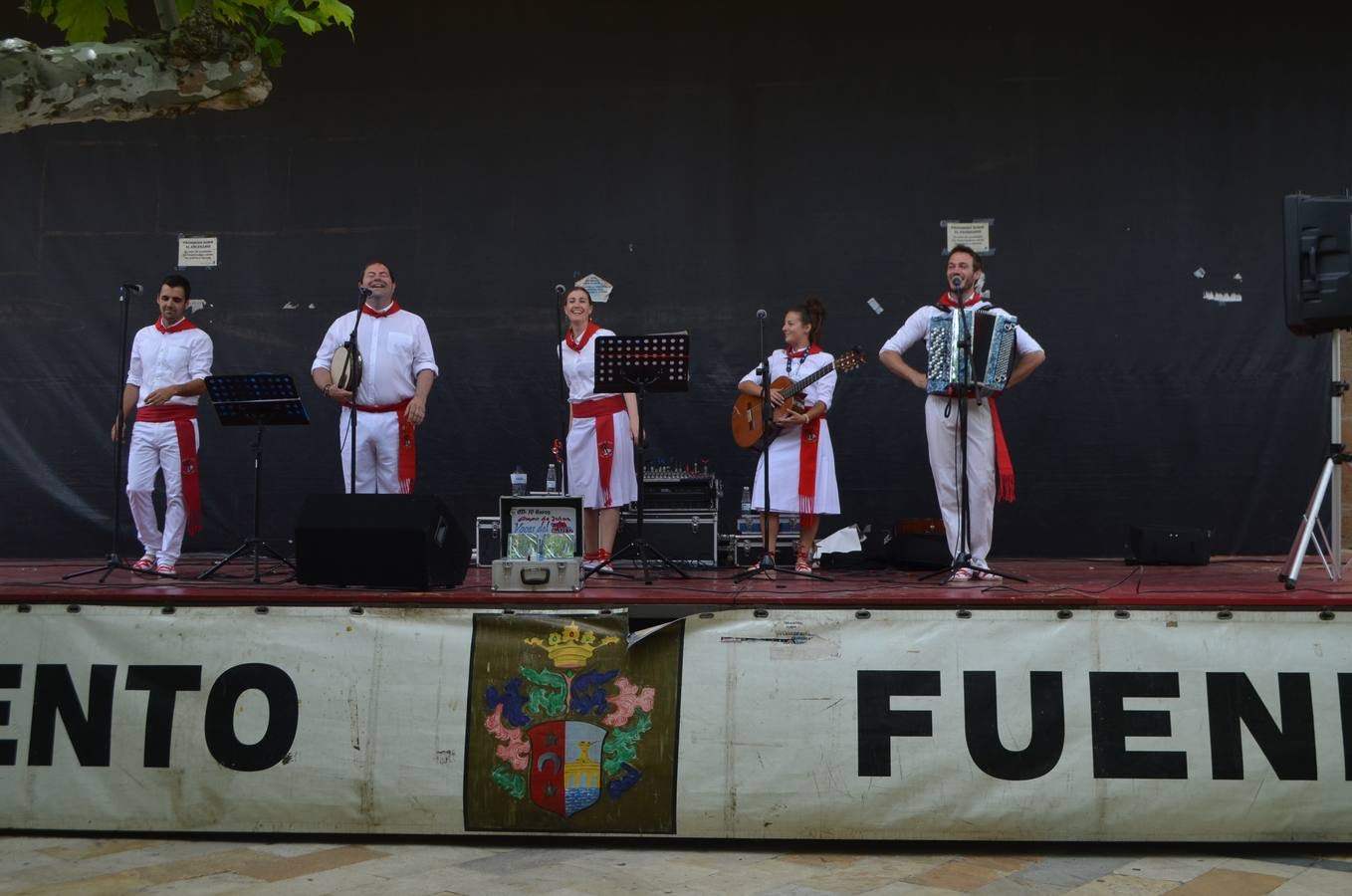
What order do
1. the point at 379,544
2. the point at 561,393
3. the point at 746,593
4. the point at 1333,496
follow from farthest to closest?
1. the point at 561,393
2. the point at 1333,496
3. the point at 379,544
4. the point at 746,593

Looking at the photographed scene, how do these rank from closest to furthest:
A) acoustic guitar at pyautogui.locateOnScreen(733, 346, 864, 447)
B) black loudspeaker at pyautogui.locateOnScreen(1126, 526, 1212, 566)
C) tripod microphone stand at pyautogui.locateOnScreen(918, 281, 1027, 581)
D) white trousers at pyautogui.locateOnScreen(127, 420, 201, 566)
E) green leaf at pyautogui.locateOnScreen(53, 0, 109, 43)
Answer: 1. green leaf at pyautogui.locateOnScreen(53, 0, 109, 43)
2. tripod microphone stand at pyautogui.locateOnScreen(918, 281, 1027, 581)
3. acoustic guitar at pyautogui.locateOnScreen(733, 346, 864, 447)
4. white trousers at pyautogui.locateOnScreen(127, 420, 201, 566)
5. black loudspeaker at pyautogui.locateOnScreen(1126, 526, 1212, 566)

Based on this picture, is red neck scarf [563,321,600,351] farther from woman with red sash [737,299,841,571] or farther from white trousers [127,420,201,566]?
white trousers [127,420,201,566]

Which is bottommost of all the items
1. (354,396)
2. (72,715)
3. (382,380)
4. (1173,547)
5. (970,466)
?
(72,715)

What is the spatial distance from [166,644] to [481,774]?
1.41 m

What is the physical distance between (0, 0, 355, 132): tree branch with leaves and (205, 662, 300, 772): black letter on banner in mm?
2197

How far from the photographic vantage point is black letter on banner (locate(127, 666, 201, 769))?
4.85 m

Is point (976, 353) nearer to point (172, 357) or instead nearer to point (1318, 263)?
point (1318, 263)

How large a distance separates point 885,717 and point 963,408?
196cm

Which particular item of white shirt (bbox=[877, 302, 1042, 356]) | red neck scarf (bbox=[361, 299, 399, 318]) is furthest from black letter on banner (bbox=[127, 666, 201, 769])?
white shirt (bbox=[877, 302, 1042, 356])

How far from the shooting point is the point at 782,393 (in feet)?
22.4

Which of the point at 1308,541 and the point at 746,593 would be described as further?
the point at 1308,541

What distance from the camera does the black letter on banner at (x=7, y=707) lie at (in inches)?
193

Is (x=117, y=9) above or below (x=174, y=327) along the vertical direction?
above

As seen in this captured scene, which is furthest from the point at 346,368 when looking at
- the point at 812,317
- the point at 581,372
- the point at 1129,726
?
the point at 1129,726
